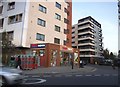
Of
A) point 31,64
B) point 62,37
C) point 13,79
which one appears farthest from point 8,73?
point 62,37

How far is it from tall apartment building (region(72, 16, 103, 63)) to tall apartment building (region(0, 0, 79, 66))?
4947 cm

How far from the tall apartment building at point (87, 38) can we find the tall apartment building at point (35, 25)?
162ft

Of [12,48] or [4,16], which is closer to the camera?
[12,48]

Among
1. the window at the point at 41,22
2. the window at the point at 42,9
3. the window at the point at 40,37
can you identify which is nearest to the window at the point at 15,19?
the window at the point at 41,22

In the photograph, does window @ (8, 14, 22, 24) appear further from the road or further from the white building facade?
the road

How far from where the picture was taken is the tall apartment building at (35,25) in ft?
115

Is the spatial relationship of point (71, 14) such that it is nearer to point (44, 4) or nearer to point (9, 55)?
point (44, 4)

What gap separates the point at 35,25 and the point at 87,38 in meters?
59.7

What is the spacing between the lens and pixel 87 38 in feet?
311

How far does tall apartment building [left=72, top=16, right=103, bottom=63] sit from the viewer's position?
94.4 m

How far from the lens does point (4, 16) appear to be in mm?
39250

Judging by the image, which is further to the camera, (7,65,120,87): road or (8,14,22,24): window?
(8,14,22,24): window

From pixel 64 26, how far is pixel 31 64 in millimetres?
20488

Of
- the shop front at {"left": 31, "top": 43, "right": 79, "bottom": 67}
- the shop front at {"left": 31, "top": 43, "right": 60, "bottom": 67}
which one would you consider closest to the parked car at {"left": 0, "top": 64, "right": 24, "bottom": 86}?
the shop front at {"left": 31, "top": 43, "right": 79, "bottom": 67}
